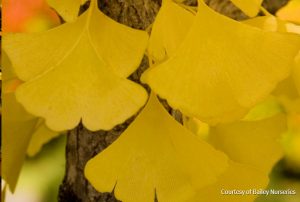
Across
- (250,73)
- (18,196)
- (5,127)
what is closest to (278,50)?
(250,73)

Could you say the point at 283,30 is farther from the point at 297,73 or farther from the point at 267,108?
the point at 267,108

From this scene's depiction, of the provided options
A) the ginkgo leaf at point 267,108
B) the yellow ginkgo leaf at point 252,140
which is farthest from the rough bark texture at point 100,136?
the ginkgo leaf at point 267,108

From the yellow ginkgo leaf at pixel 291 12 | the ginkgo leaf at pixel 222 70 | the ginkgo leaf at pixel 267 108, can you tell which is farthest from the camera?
the ginkgo leaf at pixel 267 108

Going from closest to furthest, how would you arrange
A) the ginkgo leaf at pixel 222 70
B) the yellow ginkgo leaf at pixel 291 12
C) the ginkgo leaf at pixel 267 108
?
the ginkgo leaf at pixel 222 70, the yellow ginkgo leaf at pixel 291 12, the ginkgo leaf at pixel 267 108

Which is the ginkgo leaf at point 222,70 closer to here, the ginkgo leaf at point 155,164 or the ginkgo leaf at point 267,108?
the ginkgo leaf at point 155,164

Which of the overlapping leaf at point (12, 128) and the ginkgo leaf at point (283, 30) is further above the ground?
the ginkgo leaf at point (283, 30)

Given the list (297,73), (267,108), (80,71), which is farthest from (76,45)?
(267,108)

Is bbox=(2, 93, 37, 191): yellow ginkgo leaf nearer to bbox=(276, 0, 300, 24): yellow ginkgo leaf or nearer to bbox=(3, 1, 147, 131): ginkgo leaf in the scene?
bbox=(3, 1, 147, 131): ginkgo leaf

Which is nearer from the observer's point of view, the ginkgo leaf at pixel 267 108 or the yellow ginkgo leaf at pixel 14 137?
the yellow ginkgo leaf at pixel 14 137
